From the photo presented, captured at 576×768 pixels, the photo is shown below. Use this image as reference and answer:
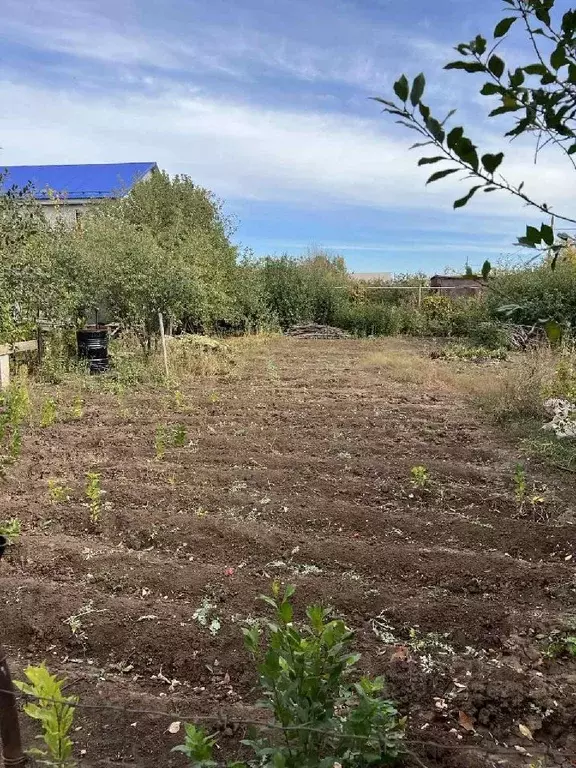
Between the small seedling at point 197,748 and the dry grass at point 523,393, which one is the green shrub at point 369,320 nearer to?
the dry grass at point 523,393

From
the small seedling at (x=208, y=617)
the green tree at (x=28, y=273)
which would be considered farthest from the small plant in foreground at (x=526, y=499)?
the green tree at (x=28, y=273)

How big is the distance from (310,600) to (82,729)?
1168 millimetres

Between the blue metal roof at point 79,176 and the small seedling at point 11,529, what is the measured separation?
20.4 m

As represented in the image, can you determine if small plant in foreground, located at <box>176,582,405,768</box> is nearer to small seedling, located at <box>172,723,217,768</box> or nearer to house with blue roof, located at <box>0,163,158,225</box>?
small seedling, located at <box>172,723,217,768</box>

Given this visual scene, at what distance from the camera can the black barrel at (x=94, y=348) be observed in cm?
941

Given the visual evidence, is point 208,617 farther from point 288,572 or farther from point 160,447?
Result: point 160,447

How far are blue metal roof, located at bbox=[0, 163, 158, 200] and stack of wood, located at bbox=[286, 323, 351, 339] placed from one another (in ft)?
31.1

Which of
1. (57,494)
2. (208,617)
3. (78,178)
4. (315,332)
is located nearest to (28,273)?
(57,494)

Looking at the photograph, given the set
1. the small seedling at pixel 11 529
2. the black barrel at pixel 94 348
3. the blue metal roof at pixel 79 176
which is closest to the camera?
the small seedling at pixel 11 529

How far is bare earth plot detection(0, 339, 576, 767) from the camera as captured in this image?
224 centimetres

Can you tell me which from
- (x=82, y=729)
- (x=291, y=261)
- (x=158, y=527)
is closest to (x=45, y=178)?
(x=291, y=261)

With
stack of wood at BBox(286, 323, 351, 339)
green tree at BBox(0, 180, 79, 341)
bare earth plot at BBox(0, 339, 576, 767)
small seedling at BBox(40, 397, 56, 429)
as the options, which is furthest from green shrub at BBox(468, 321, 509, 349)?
small seedling at BBox(40, 397, 56, 429)

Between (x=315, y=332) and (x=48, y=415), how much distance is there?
12320 millimetres

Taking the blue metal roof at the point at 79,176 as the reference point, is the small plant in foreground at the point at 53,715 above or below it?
below
